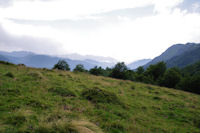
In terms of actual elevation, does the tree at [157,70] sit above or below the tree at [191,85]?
above

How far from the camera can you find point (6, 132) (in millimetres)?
3768

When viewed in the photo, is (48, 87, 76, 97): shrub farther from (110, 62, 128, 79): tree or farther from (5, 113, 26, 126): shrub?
(110, 62, 128, 79): tree

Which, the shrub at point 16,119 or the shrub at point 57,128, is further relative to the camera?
the shrub at point 16,119

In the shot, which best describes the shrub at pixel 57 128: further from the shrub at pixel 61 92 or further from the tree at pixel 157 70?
the tree at pixel 157 70

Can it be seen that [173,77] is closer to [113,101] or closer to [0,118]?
[113,101]

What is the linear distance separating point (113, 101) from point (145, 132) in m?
3.74

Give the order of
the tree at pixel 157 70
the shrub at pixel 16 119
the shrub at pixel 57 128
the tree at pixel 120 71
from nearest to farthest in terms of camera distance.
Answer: the shrub at pixel 57 128
the shrub at pixel 16 119
the tree at pixel 120 71
the tree at pixel 157 70

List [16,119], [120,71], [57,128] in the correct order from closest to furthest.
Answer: [57,128] < [16,119] < [120,71]

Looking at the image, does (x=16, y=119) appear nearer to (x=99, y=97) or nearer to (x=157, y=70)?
(x=99, y=97)

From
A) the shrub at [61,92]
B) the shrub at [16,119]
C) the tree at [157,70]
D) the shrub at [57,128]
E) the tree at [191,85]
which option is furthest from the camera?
the tree at [157,70]

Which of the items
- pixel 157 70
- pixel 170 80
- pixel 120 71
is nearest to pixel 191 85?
pixel 170 80

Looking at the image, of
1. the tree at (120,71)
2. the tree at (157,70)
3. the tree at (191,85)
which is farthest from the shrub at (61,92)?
the tree at (157,70)

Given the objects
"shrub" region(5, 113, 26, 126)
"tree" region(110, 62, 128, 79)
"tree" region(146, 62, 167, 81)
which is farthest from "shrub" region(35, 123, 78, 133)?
"tree" region(146, 62, 167, 81)

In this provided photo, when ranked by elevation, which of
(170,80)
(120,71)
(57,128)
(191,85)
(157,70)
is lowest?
(191,85)
